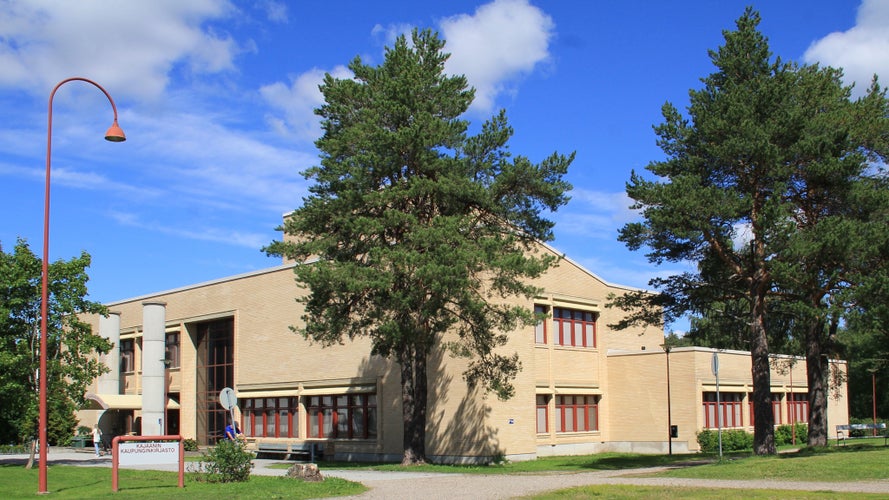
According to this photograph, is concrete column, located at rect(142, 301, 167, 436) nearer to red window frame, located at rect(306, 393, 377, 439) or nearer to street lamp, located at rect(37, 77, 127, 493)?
red window frame, located at rect(306, 393, 377, 439)

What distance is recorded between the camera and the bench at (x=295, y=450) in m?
38.8

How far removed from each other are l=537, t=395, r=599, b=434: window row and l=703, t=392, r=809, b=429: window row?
497 centimetres

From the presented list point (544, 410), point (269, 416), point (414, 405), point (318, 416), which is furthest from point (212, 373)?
point (414, 405)

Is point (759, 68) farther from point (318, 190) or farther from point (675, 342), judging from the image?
point (675, 342)

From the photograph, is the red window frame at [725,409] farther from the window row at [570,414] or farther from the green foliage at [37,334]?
the green foliage at [37,334]

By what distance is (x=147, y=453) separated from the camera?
2156cm

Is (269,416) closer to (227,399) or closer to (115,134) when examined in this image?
(227,399)

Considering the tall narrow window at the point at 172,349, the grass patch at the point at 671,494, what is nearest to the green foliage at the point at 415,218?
the grass patch at the point at 671,494

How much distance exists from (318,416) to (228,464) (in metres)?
19.2

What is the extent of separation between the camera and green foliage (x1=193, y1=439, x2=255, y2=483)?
22.4 metres

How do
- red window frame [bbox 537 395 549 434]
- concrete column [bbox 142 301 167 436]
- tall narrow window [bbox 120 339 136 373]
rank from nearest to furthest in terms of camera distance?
red window frame [bbox 537 395 549 434] → concrete column [bbox 142 301 167 436] → tall narrow window [bbox 120 339 136 373]

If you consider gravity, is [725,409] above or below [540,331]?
below

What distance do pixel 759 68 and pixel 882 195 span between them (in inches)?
219

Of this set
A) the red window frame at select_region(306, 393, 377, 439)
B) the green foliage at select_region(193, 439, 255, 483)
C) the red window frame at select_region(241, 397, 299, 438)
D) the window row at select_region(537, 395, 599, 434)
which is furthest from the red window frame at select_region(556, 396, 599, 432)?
the green foliage at select_region(193, 439, 255, 483)
